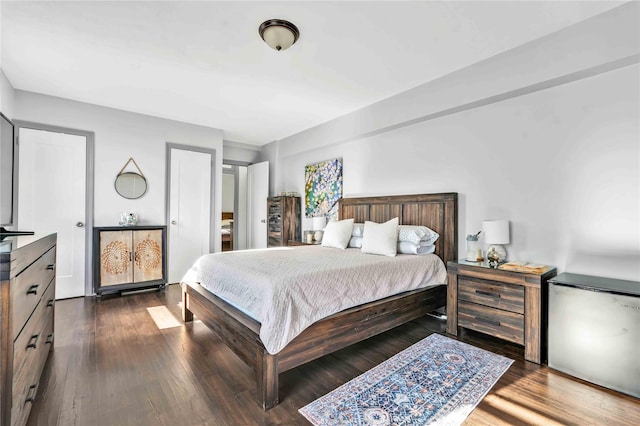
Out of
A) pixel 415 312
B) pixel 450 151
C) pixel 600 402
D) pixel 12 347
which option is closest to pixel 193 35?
pixel 12 347

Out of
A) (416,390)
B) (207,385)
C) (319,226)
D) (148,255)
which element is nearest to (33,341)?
(207,385)

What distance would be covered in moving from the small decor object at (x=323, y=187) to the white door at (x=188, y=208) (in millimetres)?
1692

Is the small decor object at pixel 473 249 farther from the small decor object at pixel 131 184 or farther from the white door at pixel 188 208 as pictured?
the small decor object at pixel 131 184

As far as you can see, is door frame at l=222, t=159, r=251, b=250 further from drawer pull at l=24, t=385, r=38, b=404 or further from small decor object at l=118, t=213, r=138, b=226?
drawer pull at l=24, t=385, r=38, b=404

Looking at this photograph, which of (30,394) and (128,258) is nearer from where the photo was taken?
(30,394)

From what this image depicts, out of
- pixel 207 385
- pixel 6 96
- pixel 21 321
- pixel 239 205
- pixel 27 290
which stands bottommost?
pixel 207 385

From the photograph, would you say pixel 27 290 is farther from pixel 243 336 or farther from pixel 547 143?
pixel 547 143

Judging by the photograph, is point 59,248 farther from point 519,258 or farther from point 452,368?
point 519,258

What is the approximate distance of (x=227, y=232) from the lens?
751 cm

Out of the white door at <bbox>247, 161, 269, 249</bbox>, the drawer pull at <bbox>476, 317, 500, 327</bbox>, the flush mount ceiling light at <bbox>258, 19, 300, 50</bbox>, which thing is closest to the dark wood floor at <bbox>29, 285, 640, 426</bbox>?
the drawer pull at <bbox>476, 317, 500, 327</bbox>

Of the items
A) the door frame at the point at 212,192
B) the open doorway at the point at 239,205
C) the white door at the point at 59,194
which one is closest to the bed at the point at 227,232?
the open doorway at the point at 239,205

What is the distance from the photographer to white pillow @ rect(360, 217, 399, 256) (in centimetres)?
307

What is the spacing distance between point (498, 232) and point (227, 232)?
6232mm

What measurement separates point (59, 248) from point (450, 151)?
16.4 feet
